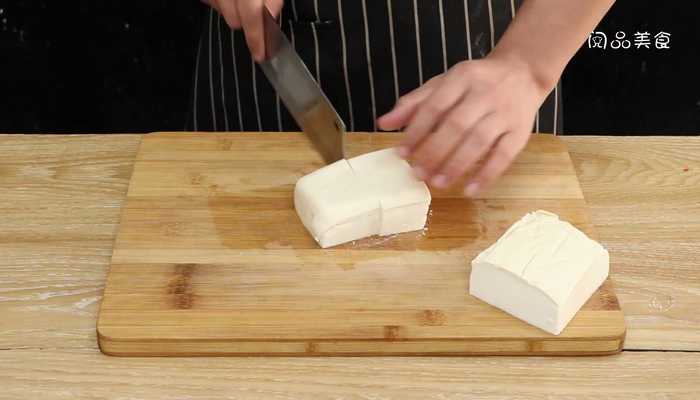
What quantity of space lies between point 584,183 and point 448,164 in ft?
0.90

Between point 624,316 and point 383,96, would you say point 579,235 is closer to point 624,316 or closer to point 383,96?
Result: point 624,316

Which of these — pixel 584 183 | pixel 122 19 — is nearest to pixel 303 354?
pixel 584 183

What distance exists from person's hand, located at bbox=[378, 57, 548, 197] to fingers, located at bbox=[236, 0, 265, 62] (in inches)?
10.0

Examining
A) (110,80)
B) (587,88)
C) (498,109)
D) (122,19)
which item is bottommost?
(587,88)

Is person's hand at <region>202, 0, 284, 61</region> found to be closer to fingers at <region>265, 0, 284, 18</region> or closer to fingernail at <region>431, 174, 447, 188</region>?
fingers at <region>265, 0, 284, 18</region>

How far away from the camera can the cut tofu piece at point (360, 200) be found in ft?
4.33

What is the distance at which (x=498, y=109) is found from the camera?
54.1 inches

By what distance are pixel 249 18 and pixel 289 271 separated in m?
0.42

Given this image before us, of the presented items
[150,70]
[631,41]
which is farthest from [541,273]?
[150,70]

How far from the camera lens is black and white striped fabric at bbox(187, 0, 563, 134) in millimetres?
1638

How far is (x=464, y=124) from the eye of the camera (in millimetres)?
1352

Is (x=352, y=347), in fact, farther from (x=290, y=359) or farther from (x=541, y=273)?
(x=541, y=273)

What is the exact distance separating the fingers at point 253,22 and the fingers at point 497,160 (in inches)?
15.6

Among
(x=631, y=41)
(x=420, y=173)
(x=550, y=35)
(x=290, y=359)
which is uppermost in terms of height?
(x=550, y=35)
